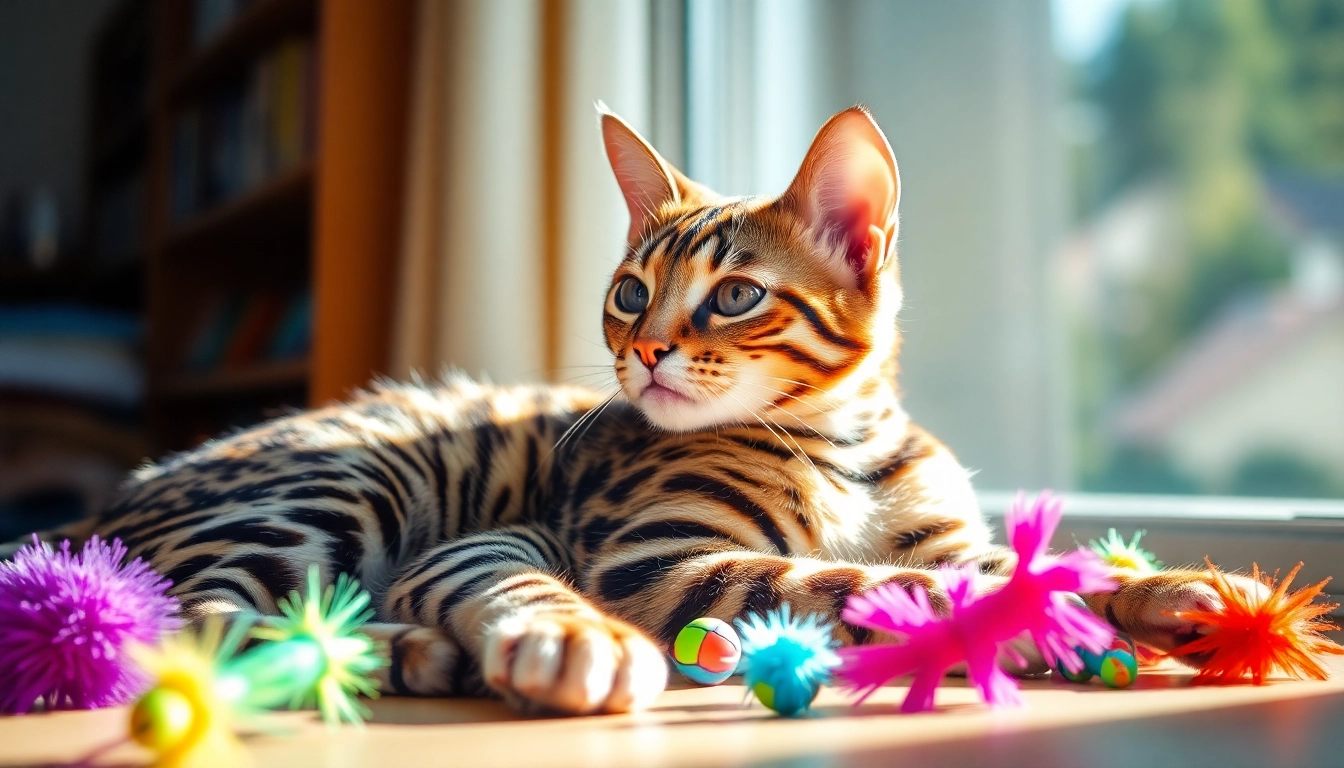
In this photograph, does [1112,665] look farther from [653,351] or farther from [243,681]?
[243,681]

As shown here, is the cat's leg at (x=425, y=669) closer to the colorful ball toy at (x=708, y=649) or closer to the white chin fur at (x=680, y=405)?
the colorful ball toy at (x=708, y=649)

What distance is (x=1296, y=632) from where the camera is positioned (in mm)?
823

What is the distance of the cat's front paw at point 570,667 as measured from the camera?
685mm

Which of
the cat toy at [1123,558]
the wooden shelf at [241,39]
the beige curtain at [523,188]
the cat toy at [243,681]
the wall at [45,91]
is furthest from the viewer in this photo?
the wall at [45,91]

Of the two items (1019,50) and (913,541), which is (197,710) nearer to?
(913,541)

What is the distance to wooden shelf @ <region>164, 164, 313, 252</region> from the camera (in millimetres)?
2344

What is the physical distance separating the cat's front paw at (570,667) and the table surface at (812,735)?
2 centimetres

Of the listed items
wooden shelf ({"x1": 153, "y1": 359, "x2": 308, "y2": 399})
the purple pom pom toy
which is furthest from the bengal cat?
wooden shelf ({"x1": 153, "y1": 359, "x2": 308, "y2": 399})

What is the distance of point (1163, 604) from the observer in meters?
0.84

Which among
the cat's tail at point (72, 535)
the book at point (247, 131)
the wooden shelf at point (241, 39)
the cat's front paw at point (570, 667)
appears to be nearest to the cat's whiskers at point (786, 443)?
the cat's front paw at point (570, 667)

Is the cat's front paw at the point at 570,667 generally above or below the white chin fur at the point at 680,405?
below

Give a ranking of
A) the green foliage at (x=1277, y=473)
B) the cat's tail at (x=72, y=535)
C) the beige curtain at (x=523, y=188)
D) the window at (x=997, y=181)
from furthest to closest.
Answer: the green foliage at (x=1277, y=473) → the beige curtain at (x=523, y=188) → the window at (x=997, y=181) → the cat's tail at (x=72, y=535)

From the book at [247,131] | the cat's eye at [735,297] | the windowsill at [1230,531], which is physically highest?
the book at [247,131]

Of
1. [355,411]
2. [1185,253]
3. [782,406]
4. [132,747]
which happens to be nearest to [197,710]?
[132,747]
